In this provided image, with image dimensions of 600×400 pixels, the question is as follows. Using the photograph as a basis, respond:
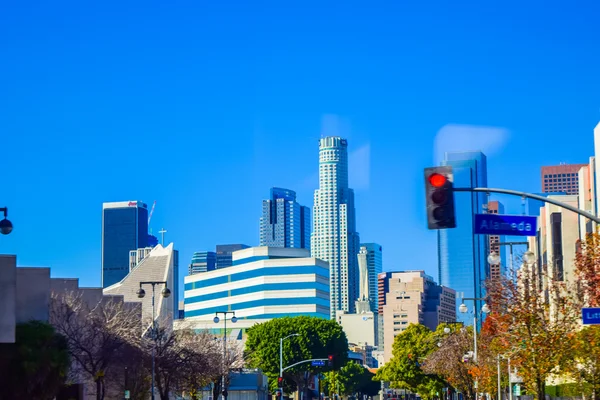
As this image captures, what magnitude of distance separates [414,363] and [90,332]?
7329cm

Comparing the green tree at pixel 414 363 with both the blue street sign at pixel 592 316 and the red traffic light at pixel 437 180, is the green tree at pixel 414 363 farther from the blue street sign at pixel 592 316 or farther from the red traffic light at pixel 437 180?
the red traffic light at pixel 437 180

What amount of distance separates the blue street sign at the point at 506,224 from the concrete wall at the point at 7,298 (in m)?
27.9

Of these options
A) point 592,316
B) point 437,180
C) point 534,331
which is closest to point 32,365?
point 534,331

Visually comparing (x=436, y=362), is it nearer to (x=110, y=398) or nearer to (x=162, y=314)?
(x=162, y=314)

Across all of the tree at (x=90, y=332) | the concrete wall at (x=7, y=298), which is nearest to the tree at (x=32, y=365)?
the concrete wall at (x=7, y=298)

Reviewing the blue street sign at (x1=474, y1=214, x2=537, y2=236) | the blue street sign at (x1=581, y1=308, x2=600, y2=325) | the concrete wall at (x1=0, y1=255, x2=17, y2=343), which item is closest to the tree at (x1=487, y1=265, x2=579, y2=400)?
the blue street sign at (x1=581, y1=308, x2=600, y2=325)

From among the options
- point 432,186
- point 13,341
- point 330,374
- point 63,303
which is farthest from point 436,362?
point 330,374

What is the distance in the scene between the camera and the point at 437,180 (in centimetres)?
2125

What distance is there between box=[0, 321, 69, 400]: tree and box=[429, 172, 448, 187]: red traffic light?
33.0 metres

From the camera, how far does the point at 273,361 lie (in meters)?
132

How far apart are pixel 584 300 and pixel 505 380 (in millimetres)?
26121

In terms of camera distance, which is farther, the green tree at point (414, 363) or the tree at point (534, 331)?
the green tree at point (414, 363)

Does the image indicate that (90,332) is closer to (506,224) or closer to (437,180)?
(506,224)

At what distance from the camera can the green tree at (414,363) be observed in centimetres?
13075
